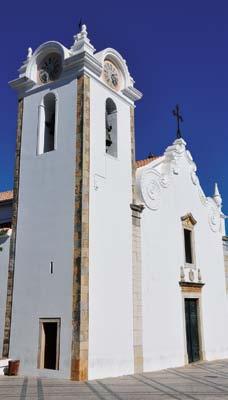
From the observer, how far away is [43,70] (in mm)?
13414

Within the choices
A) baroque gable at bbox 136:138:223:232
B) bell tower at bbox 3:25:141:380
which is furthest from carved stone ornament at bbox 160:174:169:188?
bell tower at bbox 3:25:141:380

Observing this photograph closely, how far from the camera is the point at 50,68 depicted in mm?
13219

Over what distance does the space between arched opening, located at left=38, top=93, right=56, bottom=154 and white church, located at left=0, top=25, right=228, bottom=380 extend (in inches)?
1.2

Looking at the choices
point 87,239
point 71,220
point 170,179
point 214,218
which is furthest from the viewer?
point 214,218

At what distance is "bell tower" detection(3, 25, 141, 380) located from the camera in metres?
10.8

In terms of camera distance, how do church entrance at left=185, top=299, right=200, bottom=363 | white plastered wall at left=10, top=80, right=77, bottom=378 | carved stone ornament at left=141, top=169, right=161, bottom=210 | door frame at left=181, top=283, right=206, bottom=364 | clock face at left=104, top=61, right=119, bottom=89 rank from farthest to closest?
church entrance at left=185, top=299, right=200, bottom=363, door frame at left=181, top=283, right=206, bottom=364, carved stone ornament at left=141, top=169, right=161, bottom=210, clock face at left=104, top=61, right=119, bottom=89, white plastered wall at left=10, top=80, right=77, bottom=378

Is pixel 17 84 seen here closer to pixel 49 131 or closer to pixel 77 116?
pixel 49 131

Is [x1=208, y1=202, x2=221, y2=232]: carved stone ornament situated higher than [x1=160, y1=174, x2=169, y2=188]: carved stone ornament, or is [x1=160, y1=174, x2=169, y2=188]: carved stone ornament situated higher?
[x1=160, y1=174, x2=169, y2=188]: carved stone ornament

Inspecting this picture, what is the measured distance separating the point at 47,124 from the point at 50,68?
1.67m

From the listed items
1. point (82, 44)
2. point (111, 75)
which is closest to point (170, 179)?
point (111, 75)

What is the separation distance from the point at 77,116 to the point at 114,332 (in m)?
5.81

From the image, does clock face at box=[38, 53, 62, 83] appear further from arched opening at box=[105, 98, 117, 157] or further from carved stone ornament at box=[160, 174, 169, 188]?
carved stone ornament at box=[160, 174, 169, 188]

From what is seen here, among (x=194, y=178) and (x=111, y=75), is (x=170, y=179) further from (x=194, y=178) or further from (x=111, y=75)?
(x=111, y=75)

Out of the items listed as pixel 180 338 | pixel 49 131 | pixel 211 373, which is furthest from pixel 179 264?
pixel 49 131
